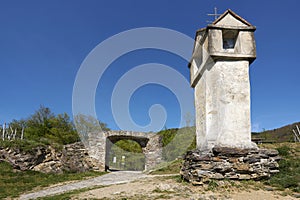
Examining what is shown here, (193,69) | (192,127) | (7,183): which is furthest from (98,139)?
(193,69)

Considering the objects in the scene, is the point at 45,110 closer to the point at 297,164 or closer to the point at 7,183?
the point at 7,183

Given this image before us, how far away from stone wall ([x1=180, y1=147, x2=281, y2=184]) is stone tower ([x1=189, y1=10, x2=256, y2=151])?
10.2 inches

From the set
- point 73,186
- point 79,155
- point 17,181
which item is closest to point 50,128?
point 79,155

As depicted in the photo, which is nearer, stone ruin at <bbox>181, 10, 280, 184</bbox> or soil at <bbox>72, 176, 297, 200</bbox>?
soil at <bbox>72, 176, 297, 200</bbox>

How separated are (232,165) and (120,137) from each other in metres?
11.5

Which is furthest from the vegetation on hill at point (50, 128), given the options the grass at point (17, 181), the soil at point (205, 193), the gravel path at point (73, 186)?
the soil at point (205, 193)

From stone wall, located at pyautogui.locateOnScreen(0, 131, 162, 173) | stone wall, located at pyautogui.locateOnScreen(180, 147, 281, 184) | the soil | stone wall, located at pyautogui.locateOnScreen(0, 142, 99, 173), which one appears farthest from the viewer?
stone wall, located at pyautogui.locateOnScreen(0, 131, 162, 173)

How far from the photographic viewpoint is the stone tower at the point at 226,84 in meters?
6.12

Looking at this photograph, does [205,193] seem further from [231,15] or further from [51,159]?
[51,159]

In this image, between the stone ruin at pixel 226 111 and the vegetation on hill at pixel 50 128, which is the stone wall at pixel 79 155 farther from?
the stone ruin at pixel 226 111

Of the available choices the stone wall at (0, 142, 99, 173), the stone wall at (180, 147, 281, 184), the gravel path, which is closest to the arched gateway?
the stone wall at (0, 142, 99, 173)

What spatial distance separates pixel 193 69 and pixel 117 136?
9.51 metres

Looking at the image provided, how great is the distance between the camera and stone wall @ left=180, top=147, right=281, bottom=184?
18.5ft

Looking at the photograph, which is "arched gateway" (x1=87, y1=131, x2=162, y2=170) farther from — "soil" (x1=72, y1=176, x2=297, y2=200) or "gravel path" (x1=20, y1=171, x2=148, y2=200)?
"soil" (x1=72, y1=176, x2=297, y2=200)
